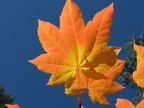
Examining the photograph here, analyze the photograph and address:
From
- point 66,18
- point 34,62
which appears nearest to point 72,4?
point 66,18

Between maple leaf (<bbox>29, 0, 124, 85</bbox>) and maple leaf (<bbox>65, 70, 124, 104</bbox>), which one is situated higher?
maple leaf (<bbox>29, 0, 124, 85</bbox>)

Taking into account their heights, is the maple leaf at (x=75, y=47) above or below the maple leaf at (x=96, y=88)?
above

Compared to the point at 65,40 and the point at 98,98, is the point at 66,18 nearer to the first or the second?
the point at 65,40
